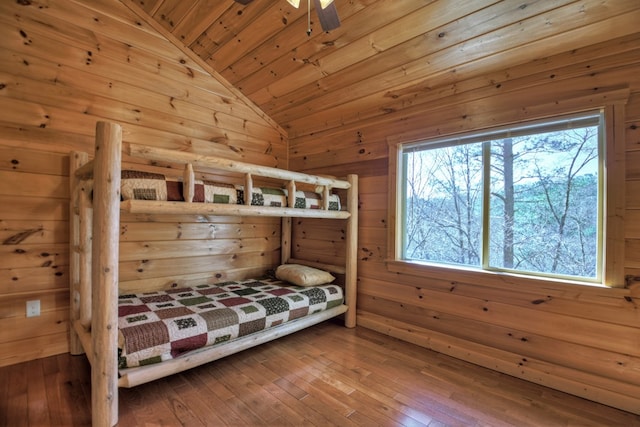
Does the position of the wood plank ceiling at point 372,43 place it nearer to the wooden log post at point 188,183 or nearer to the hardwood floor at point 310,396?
the wooden log post at point 188,183

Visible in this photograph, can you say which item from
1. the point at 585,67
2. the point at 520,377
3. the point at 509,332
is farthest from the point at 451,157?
the point at 520,377

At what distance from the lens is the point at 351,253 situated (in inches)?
112

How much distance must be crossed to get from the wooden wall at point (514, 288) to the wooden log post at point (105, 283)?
206 cm

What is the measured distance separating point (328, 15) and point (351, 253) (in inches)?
77.3

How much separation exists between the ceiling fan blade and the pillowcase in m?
2.01

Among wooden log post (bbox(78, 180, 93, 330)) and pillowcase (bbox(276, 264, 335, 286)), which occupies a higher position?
wooden log post (bbox(78, 180, 93, 330))

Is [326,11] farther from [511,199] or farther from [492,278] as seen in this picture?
[492,278]

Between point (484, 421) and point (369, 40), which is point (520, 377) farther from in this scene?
point (369, 40)

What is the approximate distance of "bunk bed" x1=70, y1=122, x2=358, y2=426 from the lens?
146 centimetres

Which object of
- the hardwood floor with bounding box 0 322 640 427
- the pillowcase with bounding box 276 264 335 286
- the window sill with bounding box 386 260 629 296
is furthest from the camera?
the pillowcase with bounding box 276 264 335 286

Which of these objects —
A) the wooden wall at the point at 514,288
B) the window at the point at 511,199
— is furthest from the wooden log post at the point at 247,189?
the window at the point at 511,199

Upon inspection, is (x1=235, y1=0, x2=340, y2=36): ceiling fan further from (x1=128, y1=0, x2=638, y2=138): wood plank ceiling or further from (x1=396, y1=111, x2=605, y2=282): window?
(x1=396, y1=111, x2=605, y2=282): window

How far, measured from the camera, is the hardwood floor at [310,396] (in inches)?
61.6

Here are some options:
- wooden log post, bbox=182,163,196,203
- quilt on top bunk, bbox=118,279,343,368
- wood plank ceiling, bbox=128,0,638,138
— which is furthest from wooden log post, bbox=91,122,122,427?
wood plank ceiling, bbox=128,0,638,138
